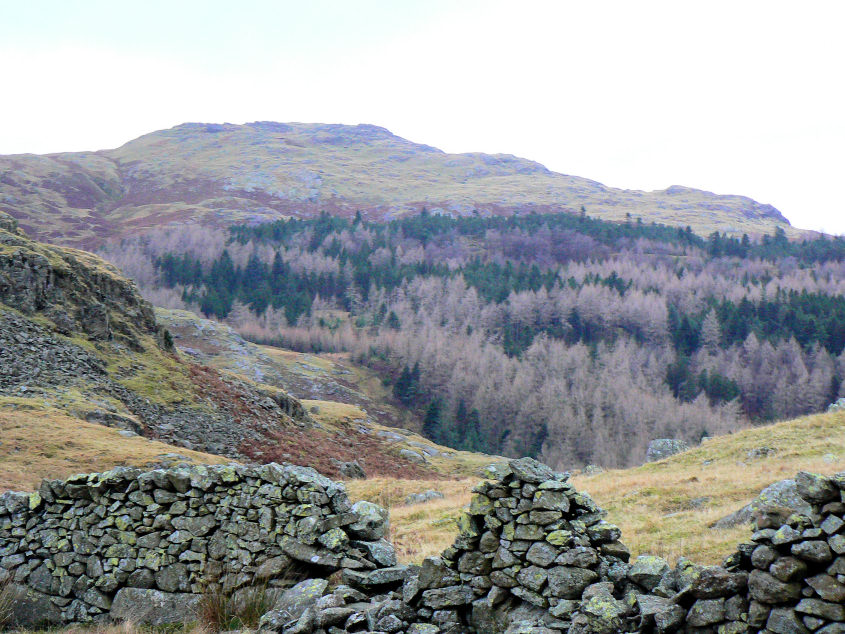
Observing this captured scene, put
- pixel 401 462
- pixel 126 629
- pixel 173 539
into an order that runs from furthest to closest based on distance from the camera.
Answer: pixel 401 462
pixel 173 539
pixel 126 629

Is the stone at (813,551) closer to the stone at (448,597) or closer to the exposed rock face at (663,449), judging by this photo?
the stone at (448,597)

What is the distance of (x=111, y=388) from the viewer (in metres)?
41.8

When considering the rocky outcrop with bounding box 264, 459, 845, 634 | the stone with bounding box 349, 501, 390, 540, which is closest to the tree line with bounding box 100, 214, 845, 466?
the stone with bounding box 349, 501, 390, 540

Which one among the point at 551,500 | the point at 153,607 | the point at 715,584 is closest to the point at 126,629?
the point at 153,607

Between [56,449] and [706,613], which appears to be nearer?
[706,613]

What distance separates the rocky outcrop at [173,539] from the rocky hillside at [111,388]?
508 inches

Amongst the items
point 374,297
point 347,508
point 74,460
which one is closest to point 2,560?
point 347,508

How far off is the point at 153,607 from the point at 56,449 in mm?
17379

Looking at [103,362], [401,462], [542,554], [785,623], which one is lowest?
[401,462]

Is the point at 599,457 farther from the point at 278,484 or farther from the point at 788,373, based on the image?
the point at 278,484

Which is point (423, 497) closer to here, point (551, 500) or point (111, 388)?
point (551, 500)

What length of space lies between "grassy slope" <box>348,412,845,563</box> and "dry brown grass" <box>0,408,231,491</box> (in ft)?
36.0

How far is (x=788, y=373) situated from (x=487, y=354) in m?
60.6

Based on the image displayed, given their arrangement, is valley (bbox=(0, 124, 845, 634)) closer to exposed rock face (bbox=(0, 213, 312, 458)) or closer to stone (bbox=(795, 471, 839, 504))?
stone (bbox=(795, 471, 839, 504))
